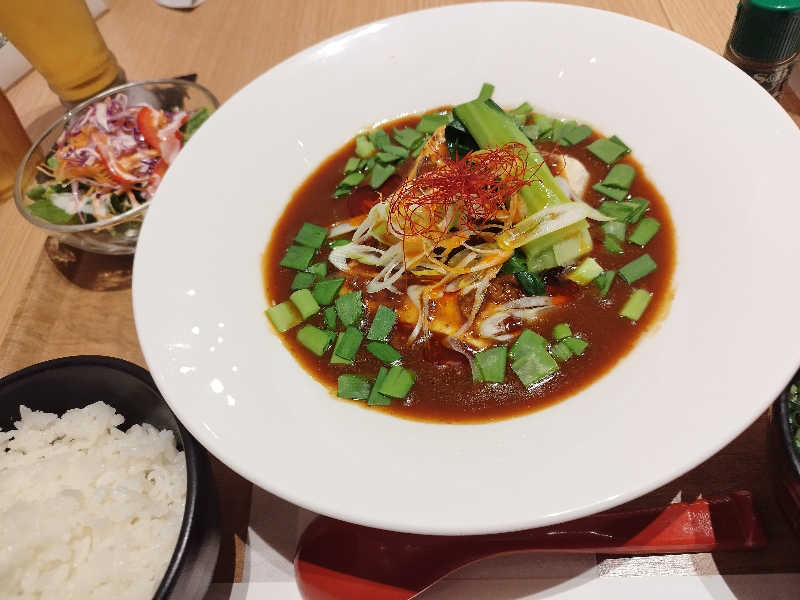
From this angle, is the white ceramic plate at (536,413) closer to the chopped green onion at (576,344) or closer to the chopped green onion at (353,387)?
the chopped green onion at (353,387)

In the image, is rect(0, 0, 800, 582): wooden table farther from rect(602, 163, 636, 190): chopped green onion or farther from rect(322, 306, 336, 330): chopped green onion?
rect(602, 163, 636, 190): chopped green onion

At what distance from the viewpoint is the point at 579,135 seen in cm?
228

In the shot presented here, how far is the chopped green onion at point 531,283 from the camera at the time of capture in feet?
6.32

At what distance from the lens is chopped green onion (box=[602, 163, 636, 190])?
82.7 inches

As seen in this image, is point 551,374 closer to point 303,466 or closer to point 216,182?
point 303,466

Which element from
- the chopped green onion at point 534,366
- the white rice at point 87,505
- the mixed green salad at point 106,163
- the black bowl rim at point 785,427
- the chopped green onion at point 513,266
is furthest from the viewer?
the mixed green salad at point 106,163

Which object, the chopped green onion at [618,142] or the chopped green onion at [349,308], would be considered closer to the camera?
the chopped green onion at [349,308]

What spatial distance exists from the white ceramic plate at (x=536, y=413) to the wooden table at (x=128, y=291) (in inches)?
13.8

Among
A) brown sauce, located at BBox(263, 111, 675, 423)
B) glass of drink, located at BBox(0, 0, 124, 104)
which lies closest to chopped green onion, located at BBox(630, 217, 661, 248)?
brown sauce, located at BBox(263, 111, 675, 423)

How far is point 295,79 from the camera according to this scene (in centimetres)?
243

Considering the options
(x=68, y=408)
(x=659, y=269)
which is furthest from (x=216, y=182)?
(x=659, y=269)

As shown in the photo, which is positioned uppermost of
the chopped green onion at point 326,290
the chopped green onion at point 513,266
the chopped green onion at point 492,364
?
the chopped green onion at point 326,290

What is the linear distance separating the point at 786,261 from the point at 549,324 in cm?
65

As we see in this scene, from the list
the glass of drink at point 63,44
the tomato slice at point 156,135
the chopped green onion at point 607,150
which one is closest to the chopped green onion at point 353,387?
the chopped green onion at point 607,150
